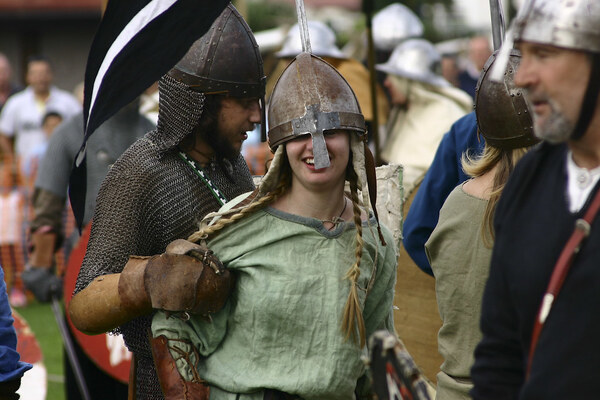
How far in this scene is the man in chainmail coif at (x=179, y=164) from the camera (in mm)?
3629

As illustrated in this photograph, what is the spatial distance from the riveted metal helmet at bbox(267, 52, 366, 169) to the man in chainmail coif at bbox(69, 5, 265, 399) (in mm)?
496

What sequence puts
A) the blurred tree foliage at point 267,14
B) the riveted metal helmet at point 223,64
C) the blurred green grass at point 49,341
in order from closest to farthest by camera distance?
the riveted metal helmet at point 223,64
the blurred green grass at point 49,341
the blurred tree foliage at point 267,14

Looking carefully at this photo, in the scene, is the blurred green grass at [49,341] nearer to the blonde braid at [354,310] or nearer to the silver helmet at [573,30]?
Result: the blonde braid at [354,310]

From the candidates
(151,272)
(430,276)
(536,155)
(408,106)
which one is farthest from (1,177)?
(536,155)

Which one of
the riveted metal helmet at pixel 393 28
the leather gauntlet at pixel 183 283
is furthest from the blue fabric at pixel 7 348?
the riveted metal helmet at pixel 393 28

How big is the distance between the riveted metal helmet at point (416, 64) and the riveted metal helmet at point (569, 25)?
6.74 meters

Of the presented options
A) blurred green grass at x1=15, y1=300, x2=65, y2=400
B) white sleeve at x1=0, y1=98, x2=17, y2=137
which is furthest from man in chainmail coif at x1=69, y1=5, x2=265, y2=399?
white sleeve at x1=0, y1=98, x2=17, y2=137

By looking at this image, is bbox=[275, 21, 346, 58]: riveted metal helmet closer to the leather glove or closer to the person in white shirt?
the person in white shirt

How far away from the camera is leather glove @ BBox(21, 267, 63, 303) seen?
6043 mm

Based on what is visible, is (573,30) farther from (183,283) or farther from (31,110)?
(31,110)

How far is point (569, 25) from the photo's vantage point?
2.27 metres

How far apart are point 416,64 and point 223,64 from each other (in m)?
6.01

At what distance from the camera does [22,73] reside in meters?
23.8

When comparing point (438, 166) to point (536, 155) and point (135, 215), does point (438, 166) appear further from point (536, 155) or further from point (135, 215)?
point (536, 155)
